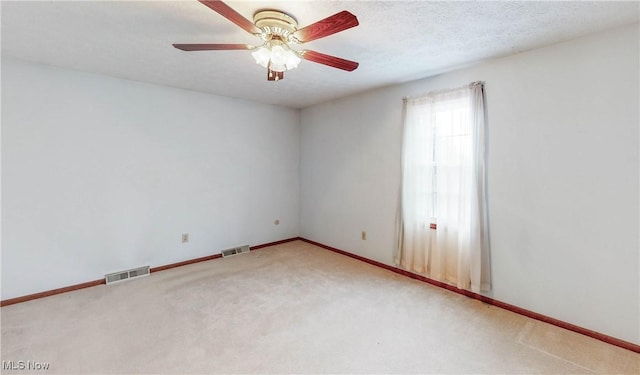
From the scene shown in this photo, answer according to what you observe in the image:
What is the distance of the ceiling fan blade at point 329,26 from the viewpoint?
1.43 metres

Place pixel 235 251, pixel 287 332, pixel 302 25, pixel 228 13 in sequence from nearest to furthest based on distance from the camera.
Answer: pixel 228 13 < pixel 302 25 < pixel 287 332 < pixel 235 251

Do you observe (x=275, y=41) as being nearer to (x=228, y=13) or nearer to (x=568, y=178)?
(x=228, y=13)

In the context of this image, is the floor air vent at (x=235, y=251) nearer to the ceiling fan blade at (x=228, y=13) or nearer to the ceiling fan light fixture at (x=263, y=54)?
the ceiling fan light fixture at (x=263, y=54)

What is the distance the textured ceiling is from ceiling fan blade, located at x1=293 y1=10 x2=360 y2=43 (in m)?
0.19

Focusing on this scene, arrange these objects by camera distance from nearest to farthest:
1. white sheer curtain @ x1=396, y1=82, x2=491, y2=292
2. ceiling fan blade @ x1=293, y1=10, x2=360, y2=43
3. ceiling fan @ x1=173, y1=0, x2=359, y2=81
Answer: ceiling fan blade @ x1=293, y1=10, x2=360, y2=43 < ceiling fan @ x1=173, y1=0, x2=359, y2=81 < white sheer curtain @ x1=396, y1=82, x2=491, y2=292

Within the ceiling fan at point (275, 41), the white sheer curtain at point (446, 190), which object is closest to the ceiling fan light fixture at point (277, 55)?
the ceiling fan at point (275, 41)

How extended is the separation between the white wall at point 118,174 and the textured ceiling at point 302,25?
39 centimetres

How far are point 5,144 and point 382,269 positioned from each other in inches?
162

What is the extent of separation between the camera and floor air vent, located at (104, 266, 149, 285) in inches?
125

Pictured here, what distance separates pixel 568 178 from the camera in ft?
7.51

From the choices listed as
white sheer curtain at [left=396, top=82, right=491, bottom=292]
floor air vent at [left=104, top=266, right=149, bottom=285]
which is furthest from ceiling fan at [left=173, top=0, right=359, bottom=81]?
floor air vent at [left=104, top=266, right=149, bottom=285]

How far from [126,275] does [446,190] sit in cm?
371

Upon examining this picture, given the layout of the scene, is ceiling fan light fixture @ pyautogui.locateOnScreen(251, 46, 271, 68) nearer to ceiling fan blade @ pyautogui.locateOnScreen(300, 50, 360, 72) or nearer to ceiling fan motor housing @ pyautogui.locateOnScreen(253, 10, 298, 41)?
ceiling fan motor housing @ pyautogui.locateOnScreen(253, 10, 298, 41)

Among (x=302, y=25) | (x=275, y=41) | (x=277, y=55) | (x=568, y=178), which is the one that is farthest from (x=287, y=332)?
(x=568, y=178)
